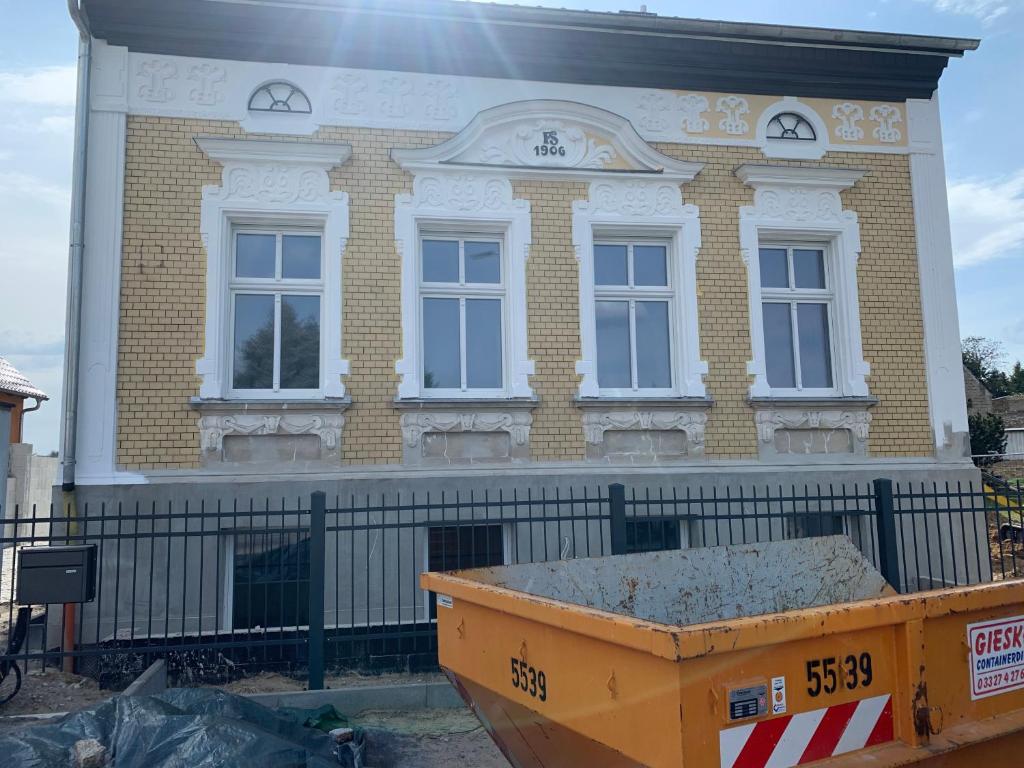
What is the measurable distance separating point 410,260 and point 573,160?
88.1 inches

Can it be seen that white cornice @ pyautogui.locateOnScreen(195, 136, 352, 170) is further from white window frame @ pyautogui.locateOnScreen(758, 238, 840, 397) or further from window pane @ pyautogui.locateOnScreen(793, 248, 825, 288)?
window pane @ pyautogui.locateOnScreen(793, 248, 825, 288)

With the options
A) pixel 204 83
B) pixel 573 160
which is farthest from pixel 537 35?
pixel 204 83

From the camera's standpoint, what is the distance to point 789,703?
8.79ft

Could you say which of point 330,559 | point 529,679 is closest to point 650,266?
point 330,559

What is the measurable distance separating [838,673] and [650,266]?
6780 mm

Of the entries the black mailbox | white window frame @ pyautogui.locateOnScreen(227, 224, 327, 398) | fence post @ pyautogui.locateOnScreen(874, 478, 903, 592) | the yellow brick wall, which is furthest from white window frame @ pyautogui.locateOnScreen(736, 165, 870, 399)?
the black mailbox

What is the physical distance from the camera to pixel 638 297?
29.3 feet

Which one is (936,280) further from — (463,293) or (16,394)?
(16,394)

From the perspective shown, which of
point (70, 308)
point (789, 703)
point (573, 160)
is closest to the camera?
point (789, 703)

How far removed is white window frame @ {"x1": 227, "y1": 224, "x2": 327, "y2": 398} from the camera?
8.05m

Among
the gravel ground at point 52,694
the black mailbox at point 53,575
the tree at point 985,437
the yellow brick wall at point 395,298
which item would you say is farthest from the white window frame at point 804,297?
the tree at point 985,437

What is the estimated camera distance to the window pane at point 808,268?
9.41 m

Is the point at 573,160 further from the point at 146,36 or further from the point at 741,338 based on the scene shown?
the point at 146,36

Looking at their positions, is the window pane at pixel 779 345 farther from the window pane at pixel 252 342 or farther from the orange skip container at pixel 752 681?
the orange skip container at pixel 752 681
